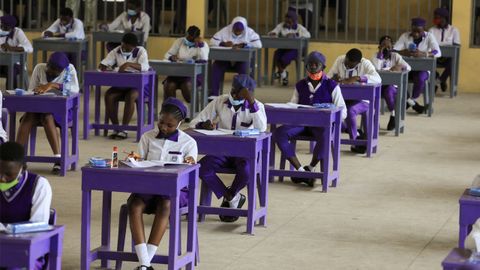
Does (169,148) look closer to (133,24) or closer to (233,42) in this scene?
(233,42)

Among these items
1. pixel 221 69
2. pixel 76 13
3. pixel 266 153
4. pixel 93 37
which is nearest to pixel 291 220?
pixel 266 153

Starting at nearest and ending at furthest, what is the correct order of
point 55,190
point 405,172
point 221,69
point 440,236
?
point 440,236 → point 55,190 → point 405,172 → point 221,69

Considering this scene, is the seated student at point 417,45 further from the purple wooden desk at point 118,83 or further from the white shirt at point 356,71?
→ the purple wooden desk at point 118,83

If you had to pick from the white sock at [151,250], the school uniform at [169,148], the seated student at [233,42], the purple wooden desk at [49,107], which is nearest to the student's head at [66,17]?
the seated student at [233,42]

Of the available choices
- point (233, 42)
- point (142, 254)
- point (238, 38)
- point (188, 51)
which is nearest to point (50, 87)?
point (188, 51)

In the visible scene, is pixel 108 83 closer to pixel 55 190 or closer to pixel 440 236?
pixel 55 190

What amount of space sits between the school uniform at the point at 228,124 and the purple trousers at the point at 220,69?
23.0 ft

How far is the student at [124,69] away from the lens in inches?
530

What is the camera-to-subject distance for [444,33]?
1848 centimetres

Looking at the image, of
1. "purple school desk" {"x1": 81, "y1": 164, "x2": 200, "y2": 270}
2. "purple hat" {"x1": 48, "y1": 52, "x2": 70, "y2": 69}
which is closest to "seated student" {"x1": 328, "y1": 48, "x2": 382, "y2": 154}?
"purple hat" {"x1": 48, "y1": 52, "x2": 70, "y2": 69}

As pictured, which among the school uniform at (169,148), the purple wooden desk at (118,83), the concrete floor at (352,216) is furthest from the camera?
the purple wooden desk at (118,83)

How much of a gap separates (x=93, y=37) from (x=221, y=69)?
2.94m

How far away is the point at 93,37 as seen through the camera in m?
18.8

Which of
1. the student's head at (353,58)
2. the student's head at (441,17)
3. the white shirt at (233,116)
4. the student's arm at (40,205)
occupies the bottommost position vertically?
the student's arm at (40,205)
